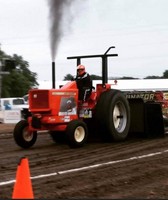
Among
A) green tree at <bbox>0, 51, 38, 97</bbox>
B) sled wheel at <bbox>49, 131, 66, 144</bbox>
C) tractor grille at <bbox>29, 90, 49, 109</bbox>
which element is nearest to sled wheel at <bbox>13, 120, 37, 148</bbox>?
tractor grille at <bbox>29, 90, 49, 109</bbox>

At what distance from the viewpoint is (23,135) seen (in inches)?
441

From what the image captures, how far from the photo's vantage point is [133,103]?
1309 cm

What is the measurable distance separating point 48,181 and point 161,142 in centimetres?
545

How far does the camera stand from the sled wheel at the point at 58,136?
12.3m

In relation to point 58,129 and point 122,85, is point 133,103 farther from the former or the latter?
point 122,85

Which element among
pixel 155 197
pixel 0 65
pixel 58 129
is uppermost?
pixel 0 65

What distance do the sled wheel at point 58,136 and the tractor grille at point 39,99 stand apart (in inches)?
56.7

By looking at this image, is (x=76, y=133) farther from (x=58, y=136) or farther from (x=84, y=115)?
(x=58, y=136)

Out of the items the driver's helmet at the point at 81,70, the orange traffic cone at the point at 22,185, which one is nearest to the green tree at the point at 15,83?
the driver's helmet at the point at 81,70

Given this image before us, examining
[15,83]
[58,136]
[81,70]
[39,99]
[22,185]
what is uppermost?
[15,83]

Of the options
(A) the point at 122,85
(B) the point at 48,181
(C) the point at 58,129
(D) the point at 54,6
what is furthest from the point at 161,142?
(A) the point at 122,85

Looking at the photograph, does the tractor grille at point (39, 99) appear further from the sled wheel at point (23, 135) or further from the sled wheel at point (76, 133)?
the sled wheel at point (76, 133)

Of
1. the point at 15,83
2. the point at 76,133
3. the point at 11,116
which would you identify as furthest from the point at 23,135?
the point at 15,83

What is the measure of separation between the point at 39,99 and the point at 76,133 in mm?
1147
